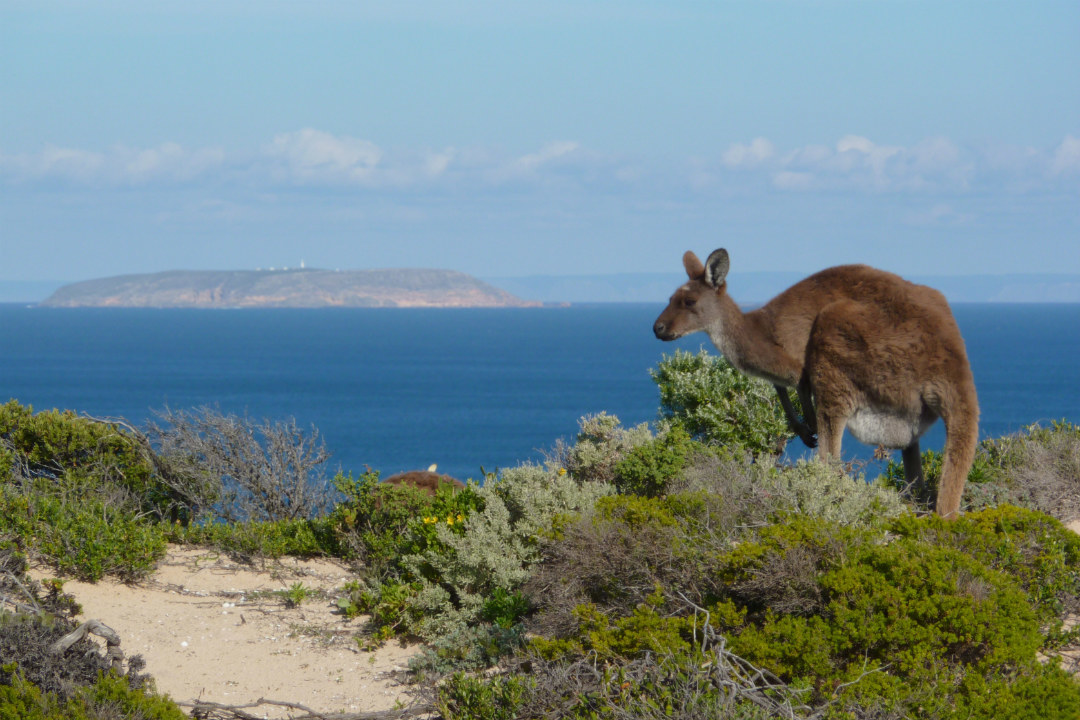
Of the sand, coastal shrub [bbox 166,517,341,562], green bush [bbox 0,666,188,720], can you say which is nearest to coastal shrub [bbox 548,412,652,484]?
coastal shrub [bbox 166,517,341,562]

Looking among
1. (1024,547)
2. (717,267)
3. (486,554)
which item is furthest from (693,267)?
(1024,547)

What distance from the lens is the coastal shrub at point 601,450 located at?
33.0 ft

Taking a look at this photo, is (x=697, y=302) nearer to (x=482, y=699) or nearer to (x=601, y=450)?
(x=601, y=450)

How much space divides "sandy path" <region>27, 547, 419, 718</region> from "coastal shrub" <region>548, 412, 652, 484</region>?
252 centimetres

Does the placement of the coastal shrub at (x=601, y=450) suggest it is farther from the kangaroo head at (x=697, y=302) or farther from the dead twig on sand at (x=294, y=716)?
the dead twig on sand at (x=294, y=716)

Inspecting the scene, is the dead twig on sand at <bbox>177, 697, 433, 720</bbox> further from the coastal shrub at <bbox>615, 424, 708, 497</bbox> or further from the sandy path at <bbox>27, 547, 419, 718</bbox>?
the coastal shrub at <bbox>615, 424, 708, 497</bbox>

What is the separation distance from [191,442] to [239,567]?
8.06ft

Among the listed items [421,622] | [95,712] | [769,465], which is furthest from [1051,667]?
[95,712]

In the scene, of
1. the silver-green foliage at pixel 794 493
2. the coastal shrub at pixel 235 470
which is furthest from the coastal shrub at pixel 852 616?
the coastal shrub at pixel 235 470

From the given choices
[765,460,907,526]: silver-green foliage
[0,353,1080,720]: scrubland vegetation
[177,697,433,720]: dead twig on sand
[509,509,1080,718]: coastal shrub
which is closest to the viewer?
[509,509,1080,718]: coastal shrub

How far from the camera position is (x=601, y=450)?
10180 millimetres

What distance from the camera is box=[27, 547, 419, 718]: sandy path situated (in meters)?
7.04

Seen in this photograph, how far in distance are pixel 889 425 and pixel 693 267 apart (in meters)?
2.15

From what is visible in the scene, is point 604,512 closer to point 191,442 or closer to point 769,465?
point 769,465
